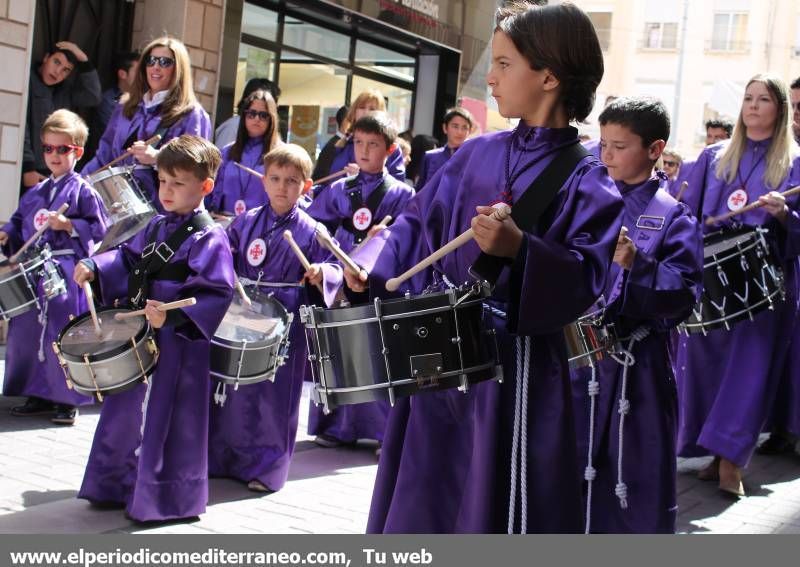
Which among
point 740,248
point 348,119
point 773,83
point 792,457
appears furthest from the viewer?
point 348,119

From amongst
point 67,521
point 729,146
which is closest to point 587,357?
point 67,521

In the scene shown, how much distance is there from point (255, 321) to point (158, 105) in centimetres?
210

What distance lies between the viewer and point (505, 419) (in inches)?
123

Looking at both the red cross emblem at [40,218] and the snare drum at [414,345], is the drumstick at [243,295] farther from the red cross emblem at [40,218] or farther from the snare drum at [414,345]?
the snare drum at [414,345]

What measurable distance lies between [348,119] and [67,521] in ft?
15.2

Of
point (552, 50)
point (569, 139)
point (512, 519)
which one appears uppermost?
point (552, 50)

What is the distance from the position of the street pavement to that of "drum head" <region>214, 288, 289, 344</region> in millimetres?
768

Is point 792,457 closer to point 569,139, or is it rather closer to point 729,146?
point 729,146

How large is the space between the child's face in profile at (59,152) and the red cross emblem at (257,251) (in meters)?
1.49

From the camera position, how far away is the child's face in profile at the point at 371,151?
23.0 feet

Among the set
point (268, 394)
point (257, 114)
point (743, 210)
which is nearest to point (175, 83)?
point (257, 114)

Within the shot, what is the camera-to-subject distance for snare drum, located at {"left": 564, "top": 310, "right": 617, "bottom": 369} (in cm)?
436

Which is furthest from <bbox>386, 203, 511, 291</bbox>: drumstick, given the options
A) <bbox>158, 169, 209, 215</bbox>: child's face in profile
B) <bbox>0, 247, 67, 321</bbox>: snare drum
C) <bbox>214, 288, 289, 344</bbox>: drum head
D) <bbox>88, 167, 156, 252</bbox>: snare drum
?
<bbox>0, 247, 67, 321</bbox>: snare drum

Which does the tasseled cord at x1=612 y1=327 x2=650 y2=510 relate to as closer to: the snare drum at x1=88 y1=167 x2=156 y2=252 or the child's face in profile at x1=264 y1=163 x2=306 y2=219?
the child's face in profile at x1=264 y1=163 x2=306 y2=219
